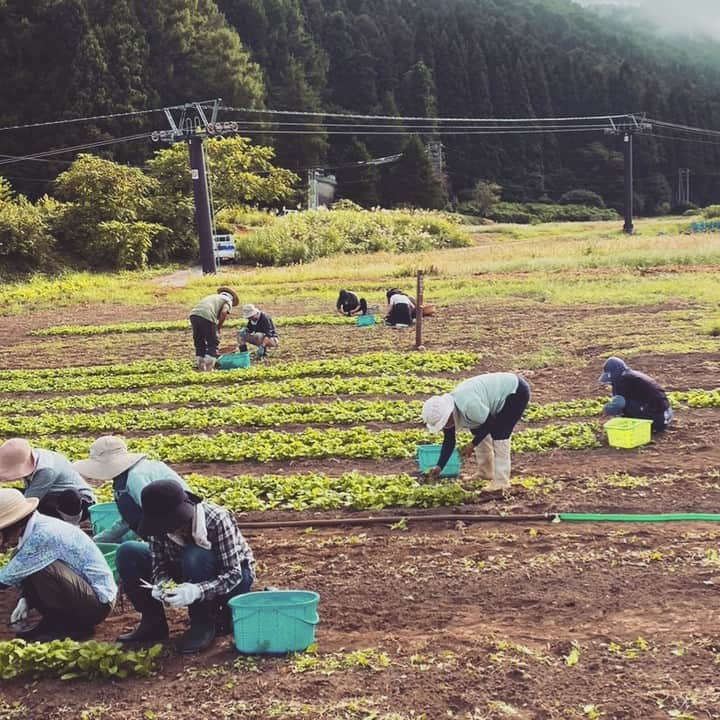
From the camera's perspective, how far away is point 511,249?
46188 millimetres

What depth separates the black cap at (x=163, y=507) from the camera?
5.02m

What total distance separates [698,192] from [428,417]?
4398 inches

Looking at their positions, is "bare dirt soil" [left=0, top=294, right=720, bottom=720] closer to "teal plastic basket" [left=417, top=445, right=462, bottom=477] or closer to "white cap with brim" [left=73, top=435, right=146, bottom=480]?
"teal plastic basket" [left=417, top=445, right=462, bottom=477]

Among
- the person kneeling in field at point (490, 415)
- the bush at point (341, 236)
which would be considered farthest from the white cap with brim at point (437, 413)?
the bush at point (341, 236)

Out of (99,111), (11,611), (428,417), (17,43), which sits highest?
(17,43)

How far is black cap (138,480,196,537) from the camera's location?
16.5 ft

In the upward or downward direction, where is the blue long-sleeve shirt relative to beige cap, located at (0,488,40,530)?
downward

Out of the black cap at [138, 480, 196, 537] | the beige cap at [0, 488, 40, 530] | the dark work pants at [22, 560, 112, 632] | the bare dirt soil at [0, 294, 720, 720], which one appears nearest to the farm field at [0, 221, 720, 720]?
the bare dirt soil at [0, 294, 720, 720]

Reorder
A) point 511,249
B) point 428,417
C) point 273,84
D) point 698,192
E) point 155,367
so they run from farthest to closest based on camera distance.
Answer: point 698,192, point 273,84, point 511,249, point 155,367, point 428,417

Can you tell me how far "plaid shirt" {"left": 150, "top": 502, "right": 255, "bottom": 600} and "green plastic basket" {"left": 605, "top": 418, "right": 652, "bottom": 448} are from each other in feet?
18.0

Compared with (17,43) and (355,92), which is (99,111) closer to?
(17,43)

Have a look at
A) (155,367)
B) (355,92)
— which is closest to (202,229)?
(155,367)

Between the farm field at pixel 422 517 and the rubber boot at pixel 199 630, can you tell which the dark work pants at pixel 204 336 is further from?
the rubber boot at pixel 199 630

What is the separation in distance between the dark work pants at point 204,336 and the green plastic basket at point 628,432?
8.11 metres
